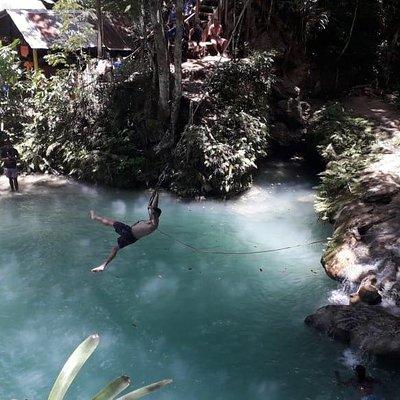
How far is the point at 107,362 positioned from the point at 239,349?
2284mm

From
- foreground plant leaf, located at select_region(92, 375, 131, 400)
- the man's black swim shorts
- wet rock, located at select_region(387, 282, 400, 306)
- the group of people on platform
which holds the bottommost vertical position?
wet rock, located at select_region(387, 282, 400, 306)

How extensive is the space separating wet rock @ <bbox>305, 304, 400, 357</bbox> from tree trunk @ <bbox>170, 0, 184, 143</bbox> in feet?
28.6

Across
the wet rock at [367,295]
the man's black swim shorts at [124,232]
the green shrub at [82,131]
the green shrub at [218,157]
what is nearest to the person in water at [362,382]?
the wet rock at [367,295]

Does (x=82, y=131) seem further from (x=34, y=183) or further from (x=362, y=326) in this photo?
(x=362, y=326)

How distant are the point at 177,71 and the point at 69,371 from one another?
12.8 meters

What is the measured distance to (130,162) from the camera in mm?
15148

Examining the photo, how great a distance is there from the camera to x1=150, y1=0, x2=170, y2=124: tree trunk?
46.2 ft

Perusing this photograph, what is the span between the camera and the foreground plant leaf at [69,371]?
3000 millimetres

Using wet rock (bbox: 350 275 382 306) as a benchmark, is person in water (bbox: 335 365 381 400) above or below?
below

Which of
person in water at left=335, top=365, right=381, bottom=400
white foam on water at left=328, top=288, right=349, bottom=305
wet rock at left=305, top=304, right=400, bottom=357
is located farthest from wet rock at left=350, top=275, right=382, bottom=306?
person in water at left=335, top=365, right=381, bottom=400

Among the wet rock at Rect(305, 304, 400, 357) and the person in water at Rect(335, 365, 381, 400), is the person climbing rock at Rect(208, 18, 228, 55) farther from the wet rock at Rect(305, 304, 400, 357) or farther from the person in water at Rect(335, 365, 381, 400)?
the person in water at Rect(335, 365, 381, 400)

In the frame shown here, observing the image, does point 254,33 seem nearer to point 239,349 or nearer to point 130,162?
point 130,162

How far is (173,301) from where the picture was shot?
31.4ft

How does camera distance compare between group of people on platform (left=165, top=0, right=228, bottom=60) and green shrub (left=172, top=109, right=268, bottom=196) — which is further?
group of people on platform (left=165, top=0, right=228, bottom=60)
